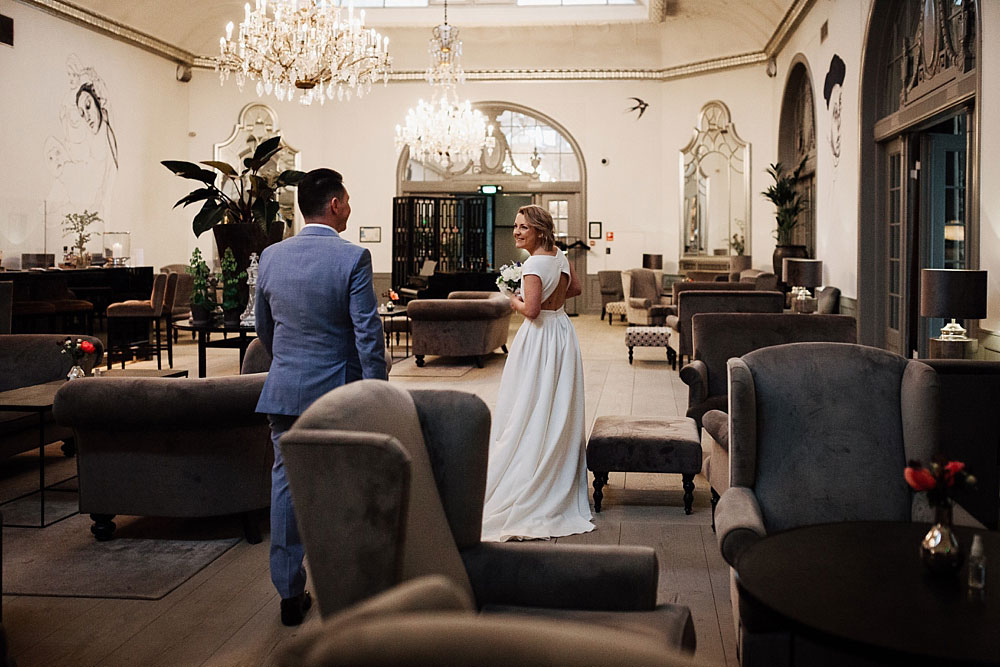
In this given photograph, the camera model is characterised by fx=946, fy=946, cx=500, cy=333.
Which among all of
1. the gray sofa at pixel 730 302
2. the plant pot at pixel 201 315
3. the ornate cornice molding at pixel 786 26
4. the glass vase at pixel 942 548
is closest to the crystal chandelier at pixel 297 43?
the plant pot at pixel 201 315

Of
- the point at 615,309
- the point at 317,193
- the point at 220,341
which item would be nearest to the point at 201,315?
the point at 220,341

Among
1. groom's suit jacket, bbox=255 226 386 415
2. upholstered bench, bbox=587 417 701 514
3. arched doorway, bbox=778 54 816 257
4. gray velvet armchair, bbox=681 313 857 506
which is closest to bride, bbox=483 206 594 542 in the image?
upholstered bench, bbox=587 417 701 514

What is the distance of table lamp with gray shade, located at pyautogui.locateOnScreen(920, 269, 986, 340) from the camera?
5.42m

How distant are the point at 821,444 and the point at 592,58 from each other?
14962 millimetres

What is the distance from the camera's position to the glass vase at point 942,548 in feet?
6.71

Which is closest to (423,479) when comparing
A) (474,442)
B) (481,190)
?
(474,442)

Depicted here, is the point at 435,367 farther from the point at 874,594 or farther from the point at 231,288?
the point at 874,594

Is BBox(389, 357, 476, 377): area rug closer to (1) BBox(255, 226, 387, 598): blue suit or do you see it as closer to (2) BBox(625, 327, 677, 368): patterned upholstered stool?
(2) BBox(625, 327, 677, 368): patterned upholstered stool

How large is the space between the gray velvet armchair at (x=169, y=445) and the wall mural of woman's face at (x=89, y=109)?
34.4 ft

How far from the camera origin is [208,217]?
6.06m

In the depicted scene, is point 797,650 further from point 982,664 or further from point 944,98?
point 944,98

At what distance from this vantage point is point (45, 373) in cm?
595

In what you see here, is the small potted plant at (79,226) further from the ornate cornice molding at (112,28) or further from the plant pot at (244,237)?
the plant pot at (244,237)

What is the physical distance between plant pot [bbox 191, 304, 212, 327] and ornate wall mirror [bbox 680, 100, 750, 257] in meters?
11.0
